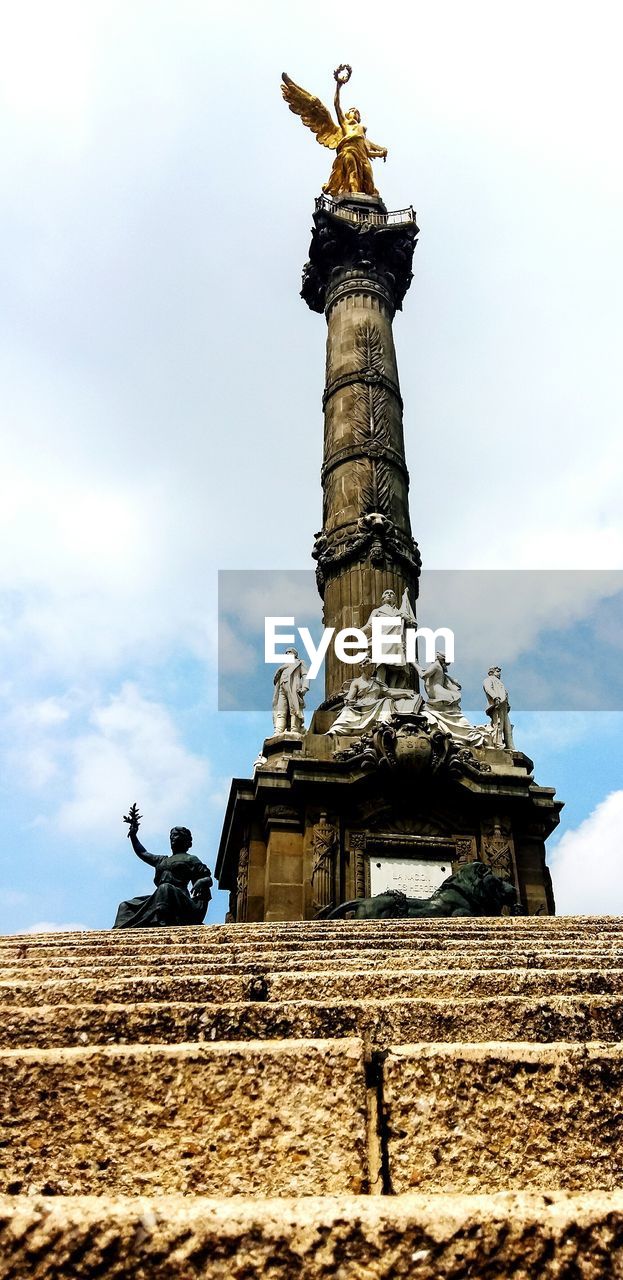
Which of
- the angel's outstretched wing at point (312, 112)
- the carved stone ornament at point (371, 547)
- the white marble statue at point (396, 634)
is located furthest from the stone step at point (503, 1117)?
the angel's outstretched wing at point (312, 112)

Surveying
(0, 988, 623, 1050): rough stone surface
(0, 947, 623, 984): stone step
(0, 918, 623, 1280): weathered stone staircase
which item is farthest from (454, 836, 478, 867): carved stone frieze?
(0, 988, 623, 1050): rough stone surface

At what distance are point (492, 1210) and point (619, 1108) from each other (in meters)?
0.64

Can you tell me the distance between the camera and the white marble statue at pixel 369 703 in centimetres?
1239

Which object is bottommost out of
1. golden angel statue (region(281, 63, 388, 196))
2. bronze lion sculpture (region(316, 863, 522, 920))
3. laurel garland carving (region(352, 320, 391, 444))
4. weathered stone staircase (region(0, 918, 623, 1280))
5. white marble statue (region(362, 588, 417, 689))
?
weathered stone staircase (region(0, 918, 623, 1280))

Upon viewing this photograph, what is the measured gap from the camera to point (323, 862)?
36.5ft

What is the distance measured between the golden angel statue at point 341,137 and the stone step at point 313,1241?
2128 cm

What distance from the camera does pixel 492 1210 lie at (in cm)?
144

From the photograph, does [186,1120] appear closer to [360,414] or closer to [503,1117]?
[503,1117]

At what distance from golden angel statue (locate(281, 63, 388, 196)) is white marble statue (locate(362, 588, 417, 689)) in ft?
34.4

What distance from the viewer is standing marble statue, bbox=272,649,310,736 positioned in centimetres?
1270

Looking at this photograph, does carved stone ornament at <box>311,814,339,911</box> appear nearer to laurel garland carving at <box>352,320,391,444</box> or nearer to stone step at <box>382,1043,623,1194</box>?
laurel garland carving at <box>352,320,391,444</box>

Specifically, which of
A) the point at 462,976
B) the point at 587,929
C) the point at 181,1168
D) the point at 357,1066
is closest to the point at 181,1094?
the point at 181,1168

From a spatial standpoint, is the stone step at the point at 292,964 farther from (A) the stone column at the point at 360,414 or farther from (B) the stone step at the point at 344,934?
(A) the stone column at the point at 360,414

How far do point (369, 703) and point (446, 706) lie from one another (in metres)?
1.09
